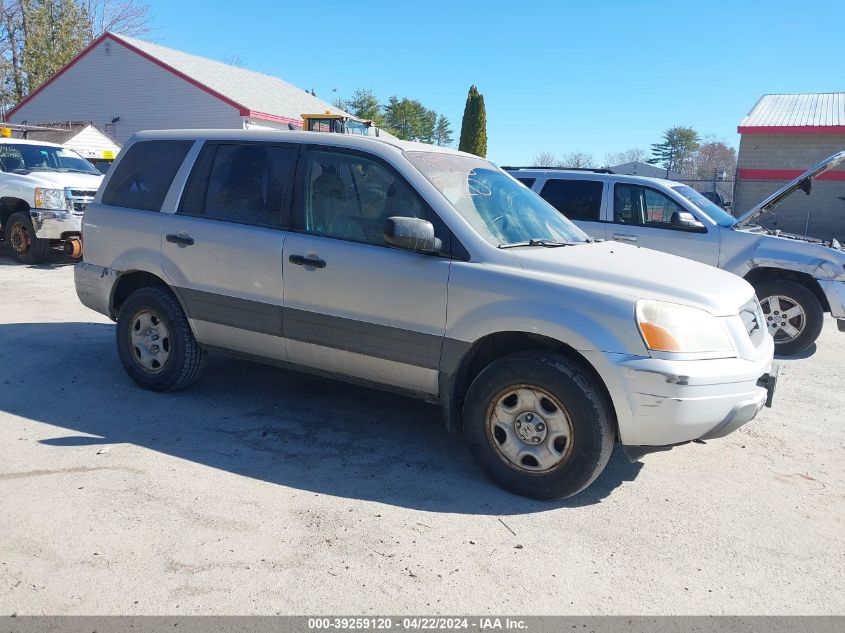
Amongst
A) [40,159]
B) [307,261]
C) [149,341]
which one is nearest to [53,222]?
[40,159]

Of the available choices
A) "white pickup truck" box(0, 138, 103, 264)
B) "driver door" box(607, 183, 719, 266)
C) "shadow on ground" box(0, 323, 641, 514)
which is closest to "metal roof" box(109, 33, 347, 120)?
"white pickup truck" box(0, 138, 103, 264)

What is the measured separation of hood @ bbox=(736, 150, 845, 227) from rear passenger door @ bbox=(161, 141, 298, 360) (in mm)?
5616

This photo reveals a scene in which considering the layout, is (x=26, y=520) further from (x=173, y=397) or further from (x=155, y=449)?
(x=173, y=397)

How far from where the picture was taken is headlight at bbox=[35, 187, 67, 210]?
11.0m

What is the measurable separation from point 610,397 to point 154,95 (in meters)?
28.5

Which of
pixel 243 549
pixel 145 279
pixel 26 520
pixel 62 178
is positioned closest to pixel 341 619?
pixel 243 549

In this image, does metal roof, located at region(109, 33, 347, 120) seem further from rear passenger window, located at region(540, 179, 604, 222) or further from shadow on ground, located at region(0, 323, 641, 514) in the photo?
shadow on ground, located at region(0, 323, 641, 514)

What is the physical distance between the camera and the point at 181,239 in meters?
4.89

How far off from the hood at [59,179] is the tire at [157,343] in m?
6.62

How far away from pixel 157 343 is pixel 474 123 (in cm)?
2714

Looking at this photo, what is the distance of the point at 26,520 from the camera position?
335 cm

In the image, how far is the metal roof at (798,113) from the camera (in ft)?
71.3

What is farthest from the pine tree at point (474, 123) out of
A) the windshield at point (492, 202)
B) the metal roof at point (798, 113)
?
the windshield at point (492, 202)

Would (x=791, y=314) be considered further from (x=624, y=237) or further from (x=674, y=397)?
(x=674, y=397)
